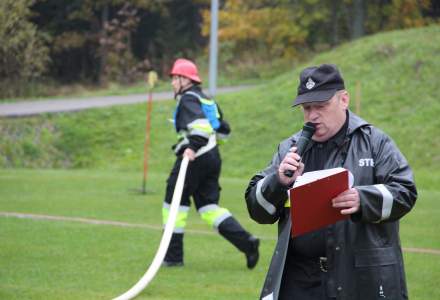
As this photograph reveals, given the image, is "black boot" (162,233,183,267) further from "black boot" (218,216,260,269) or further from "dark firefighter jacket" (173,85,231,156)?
"dark firefighter jacket" (173,85,231,156)

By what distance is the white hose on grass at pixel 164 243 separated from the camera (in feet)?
27.8

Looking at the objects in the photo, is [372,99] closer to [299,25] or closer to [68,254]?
[299,25]

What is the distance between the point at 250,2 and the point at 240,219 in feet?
86.1

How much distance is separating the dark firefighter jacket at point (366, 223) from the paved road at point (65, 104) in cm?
2093

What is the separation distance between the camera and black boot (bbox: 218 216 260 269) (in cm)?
1006

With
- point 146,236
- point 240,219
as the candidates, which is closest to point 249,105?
point 240,219

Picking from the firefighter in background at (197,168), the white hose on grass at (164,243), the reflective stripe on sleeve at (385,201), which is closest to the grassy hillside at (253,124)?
the firefighter in background at (197,168)

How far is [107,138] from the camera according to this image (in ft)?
81.9

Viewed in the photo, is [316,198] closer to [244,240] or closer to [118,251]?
[244,240]

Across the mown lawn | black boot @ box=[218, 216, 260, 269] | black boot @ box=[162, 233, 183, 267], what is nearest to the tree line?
the mown lawn

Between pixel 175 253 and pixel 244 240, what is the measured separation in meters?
0.74

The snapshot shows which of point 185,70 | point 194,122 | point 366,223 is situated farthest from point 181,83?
point 366,223

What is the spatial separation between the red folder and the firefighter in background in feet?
18.3

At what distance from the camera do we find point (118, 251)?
1102 centimetres
